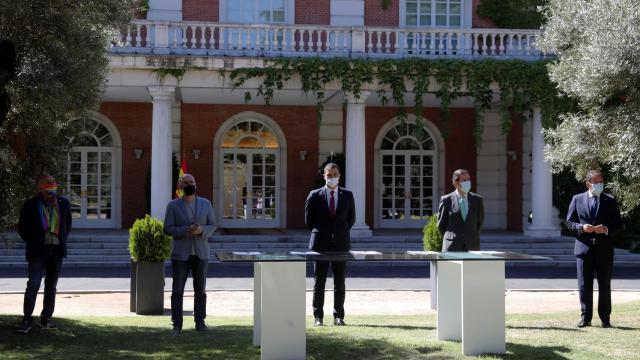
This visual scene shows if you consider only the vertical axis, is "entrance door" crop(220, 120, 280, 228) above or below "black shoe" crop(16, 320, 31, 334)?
above

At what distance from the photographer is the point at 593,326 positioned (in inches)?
364

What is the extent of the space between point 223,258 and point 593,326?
13.7 feet

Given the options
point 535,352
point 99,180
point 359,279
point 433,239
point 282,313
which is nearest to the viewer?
point 282,313

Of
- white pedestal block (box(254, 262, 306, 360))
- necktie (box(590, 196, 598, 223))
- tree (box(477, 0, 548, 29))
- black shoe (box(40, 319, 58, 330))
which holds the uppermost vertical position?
tree (box(477, 0, 548, 29))

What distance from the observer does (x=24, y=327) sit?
8922 mm

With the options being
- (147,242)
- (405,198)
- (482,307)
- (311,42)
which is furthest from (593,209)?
(405,198)

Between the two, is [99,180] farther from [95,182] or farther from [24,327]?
[24,327]

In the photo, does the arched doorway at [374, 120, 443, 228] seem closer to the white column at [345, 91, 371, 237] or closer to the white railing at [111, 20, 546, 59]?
the white railing at [111, 20, 546, 59]

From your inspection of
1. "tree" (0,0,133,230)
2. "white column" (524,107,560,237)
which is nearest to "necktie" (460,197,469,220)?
"tree" (0,0,133,230)

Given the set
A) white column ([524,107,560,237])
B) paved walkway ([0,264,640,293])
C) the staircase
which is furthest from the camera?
white column ([524,107,560,237])

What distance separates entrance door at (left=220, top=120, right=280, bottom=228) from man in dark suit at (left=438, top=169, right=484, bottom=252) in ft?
52.5

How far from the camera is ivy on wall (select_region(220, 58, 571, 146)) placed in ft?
68.3

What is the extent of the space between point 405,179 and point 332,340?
1839cm

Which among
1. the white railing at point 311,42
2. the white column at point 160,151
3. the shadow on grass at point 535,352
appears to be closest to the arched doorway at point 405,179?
the white railing at point 311,42
